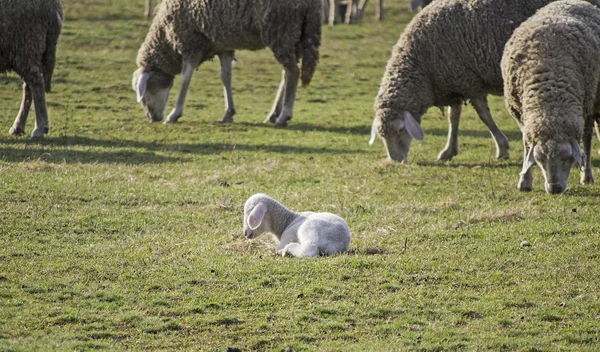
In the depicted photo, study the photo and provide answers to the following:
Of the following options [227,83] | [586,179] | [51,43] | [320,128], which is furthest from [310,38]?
[586,179]

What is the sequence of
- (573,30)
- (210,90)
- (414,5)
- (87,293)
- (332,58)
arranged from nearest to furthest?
(87,293) < (573,30) < (210,90) < (332,58) < (414,5)

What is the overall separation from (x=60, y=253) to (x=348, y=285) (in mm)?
2668

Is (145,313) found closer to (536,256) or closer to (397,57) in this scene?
(536,256)

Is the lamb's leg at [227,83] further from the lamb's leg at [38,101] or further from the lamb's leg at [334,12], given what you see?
the lamb's leg at [334,12]

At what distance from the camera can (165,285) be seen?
23.8 feet

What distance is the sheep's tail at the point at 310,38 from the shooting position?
16.3 meters

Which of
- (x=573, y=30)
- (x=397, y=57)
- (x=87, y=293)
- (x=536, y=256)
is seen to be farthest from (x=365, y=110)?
(x=87, y=293)

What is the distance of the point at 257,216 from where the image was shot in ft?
27.1

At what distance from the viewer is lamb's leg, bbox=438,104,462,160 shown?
1405 centimetres

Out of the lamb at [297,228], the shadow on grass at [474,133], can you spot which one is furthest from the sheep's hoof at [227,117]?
the lamb at [297,228]

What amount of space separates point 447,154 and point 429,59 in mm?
1646

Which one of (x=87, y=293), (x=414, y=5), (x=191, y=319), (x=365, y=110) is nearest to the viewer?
(x=191, y=319)

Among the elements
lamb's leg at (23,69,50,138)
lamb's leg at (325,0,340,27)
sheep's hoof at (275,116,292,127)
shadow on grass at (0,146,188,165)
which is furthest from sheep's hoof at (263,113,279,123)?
lamb's leg at (325,0,340,27)

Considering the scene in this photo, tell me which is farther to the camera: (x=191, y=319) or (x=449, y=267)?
(x=449, y=267)
